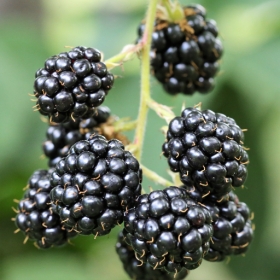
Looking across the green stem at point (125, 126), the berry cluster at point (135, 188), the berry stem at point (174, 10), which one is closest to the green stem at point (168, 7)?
the berry stem at point (174, 10)

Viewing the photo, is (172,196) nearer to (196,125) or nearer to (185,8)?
(196,125)

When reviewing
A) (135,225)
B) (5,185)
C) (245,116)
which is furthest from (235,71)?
(5,185)

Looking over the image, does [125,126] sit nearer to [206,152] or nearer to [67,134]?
[67,134]

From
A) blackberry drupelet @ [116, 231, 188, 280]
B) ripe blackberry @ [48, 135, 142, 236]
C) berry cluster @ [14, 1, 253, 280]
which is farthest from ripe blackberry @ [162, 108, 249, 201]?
blackberry drupelet @ [116, 231, 188, 280]

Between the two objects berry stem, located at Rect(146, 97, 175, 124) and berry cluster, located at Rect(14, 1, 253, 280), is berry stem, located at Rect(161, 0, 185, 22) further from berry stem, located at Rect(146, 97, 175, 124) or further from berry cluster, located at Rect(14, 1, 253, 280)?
berry stem, located at Rect(146, 97, 175, 124)

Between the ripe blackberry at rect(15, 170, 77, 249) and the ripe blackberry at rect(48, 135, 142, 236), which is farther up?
the ripe blackberry at rect(48, 135, 142, 236)

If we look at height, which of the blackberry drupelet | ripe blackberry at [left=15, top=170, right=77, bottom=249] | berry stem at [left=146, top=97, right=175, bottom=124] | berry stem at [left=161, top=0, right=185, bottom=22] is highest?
berry stem at [left=161, top=0, right=185, bottom=22]
